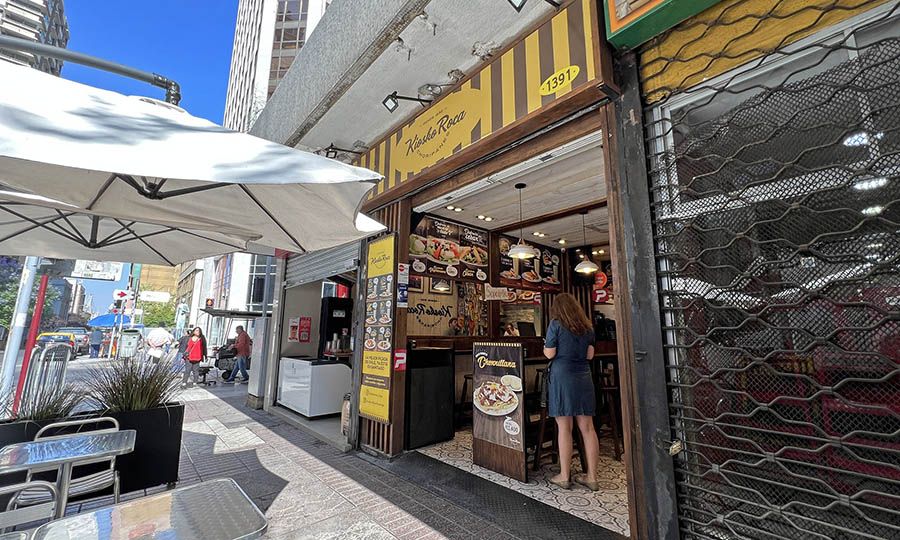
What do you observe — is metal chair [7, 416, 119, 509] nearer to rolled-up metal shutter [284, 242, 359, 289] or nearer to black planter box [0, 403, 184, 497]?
black planter box [0, 403, 184, 497]

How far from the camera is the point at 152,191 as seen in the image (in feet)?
6.56

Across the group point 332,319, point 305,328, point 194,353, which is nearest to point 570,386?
point 332,319

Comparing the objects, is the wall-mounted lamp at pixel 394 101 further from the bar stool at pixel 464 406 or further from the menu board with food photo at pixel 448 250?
the bar stool at pixel 464 406

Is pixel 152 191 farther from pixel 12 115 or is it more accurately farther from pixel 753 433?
pixel 753 433

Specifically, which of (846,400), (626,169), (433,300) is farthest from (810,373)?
(433,300)

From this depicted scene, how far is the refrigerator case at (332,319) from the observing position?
6.79m

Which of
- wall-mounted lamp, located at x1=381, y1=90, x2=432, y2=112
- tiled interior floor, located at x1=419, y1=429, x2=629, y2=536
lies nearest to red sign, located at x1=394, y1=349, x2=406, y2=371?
tiled interior floor, located at x1=419, y1=429, x2=629, y2=536

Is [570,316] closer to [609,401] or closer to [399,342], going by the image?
[609,401]

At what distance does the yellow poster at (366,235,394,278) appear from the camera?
169 inches

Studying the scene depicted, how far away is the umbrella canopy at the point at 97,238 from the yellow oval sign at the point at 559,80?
9.21 ft

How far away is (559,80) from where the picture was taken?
2.42 metres

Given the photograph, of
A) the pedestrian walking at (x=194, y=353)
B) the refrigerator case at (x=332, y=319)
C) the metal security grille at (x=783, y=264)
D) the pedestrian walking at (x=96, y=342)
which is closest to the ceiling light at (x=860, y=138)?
the metal security grille at (x=783, y=264)

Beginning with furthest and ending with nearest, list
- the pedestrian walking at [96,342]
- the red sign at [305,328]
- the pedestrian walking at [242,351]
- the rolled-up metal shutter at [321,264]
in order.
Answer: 1. the pedestrian walking at [96,342]
2. the pedestrian walking at [242,351]
3. the red sign at [305,328]
4. the rolled-up metal shutter at [321,264]

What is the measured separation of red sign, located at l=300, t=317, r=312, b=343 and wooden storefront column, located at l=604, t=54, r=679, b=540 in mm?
6288
